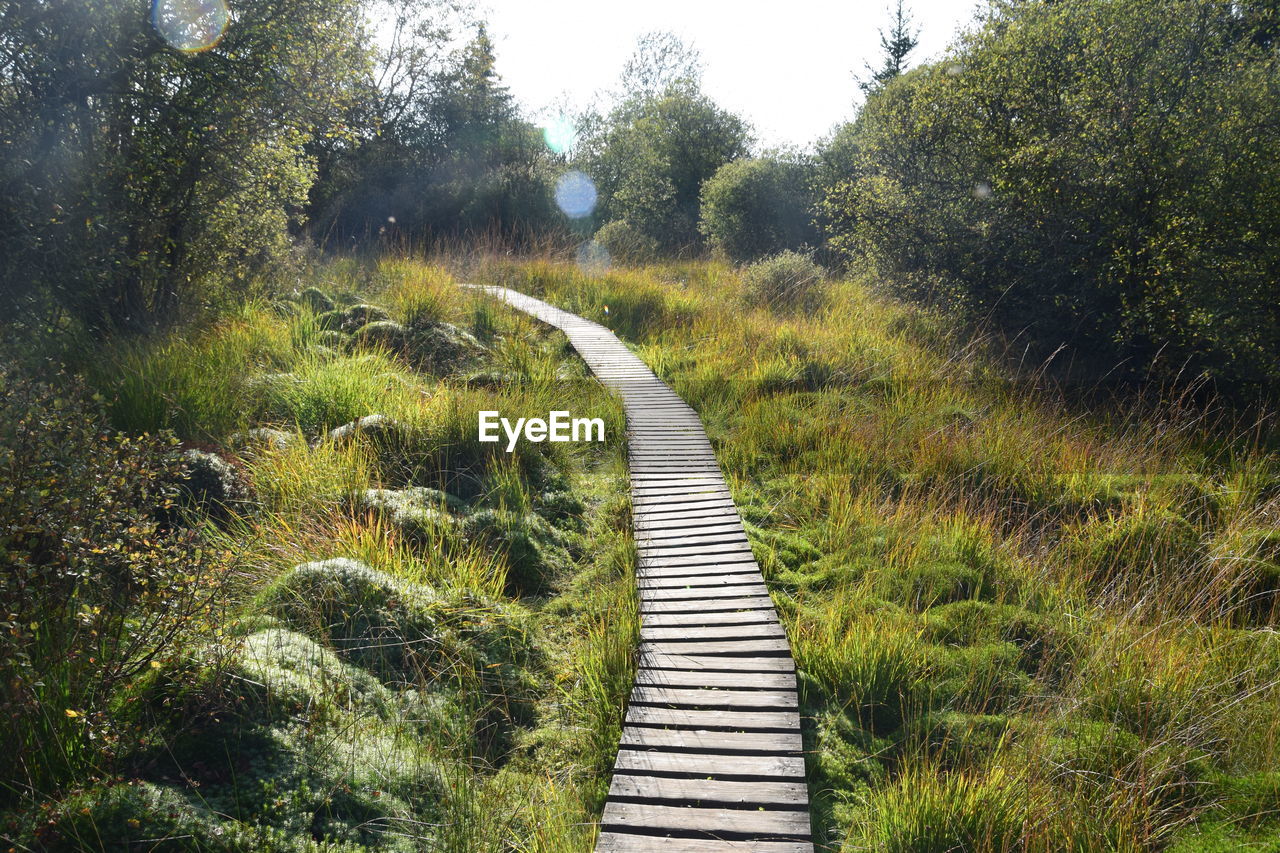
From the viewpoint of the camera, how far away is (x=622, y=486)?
616 cm

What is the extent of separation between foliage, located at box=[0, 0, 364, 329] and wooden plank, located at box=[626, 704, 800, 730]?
21.0 ft

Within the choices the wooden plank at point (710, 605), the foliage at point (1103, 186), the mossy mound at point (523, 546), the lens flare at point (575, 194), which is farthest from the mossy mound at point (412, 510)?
the lens flare at point (575, 194)

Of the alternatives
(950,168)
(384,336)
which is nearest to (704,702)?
(384,336)

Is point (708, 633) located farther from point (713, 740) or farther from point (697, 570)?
point (713, 740)

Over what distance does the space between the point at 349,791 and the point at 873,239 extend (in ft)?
35.0

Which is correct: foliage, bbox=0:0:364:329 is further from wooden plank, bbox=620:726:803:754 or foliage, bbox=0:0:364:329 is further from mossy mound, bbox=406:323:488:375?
wooden plank, bbox=620:726:803:754

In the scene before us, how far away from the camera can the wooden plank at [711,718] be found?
10.6 feet

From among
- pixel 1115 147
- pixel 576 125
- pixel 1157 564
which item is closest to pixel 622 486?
pixel 1157 564

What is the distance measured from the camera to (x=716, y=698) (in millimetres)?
3398

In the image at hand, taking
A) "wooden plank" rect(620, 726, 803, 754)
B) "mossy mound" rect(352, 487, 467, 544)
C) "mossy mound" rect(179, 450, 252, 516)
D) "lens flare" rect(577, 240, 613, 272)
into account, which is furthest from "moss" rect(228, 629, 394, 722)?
"lens flare" rect(577, 240, 613, 272)

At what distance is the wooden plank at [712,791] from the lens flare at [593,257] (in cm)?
1272

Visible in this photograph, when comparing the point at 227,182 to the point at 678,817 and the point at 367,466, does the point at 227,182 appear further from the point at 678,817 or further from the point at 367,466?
the point at 678,817

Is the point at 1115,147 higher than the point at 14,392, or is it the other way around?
the point at 1115,147

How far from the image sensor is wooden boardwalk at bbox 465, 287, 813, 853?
2684 mm
